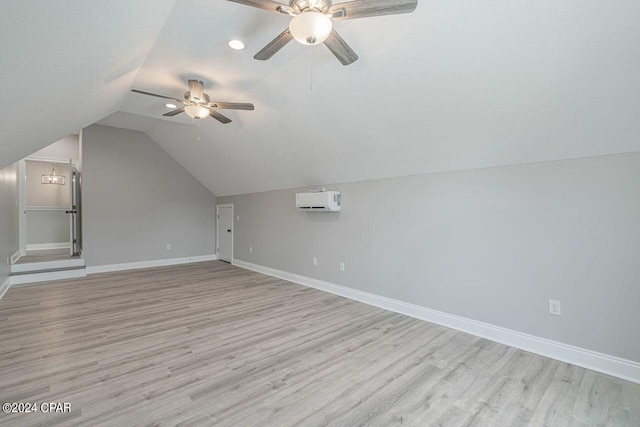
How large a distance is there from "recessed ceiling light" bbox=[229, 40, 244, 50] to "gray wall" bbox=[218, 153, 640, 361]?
2.36 meters

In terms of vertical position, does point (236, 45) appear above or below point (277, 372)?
above

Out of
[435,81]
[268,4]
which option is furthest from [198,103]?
[435,81]

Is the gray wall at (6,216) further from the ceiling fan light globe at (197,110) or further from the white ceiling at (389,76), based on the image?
the ceiling fan light globe at (197,110)

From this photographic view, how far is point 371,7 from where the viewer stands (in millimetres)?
1683

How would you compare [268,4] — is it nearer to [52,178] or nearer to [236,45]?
[236,45]

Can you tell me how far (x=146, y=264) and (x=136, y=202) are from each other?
143 cm

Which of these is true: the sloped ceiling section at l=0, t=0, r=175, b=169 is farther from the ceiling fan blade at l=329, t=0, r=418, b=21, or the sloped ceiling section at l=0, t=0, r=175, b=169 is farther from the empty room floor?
the empty room floor

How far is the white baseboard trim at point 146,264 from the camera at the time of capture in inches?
A: 235

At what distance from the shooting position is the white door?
714 centimetres

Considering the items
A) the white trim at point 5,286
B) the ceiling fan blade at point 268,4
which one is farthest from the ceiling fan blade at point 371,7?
the white trim at point 5,286

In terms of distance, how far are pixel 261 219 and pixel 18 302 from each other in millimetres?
3863

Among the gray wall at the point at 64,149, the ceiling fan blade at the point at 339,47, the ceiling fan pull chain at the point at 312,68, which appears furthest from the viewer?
the gray wall at the point at 64,149

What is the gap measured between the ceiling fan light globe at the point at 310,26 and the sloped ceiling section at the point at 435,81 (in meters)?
0.73

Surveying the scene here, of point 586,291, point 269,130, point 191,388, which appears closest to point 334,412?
point 191,388
